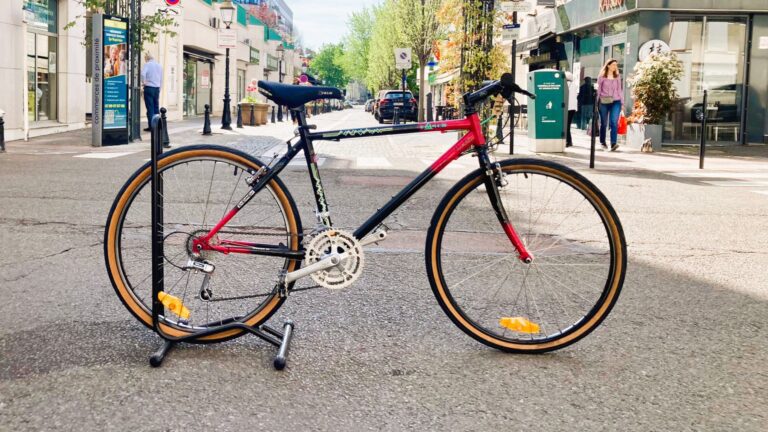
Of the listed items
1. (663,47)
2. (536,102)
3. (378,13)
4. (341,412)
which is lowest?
(341,412)

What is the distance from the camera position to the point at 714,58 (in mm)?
22219

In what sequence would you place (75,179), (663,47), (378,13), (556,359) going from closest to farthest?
(556,359)
(75,179)
(663,47)
(378,13)

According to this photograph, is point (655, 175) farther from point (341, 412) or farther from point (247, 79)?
point (247, 79)

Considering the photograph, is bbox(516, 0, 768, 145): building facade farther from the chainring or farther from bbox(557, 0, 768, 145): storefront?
the chainring

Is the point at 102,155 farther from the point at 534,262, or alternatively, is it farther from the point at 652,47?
the point at 652,47

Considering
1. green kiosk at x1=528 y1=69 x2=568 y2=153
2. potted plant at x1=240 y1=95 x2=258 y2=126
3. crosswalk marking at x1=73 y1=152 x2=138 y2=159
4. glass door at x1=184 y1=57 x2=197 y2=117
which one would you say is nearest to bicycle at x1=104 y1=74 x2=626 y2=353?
crosswalk marking at x1=73 y1=152 x2=138 y2=159

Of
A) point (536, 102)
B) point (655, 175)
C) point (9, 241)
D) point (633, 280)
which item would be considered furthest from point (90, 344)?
point (536, 102)

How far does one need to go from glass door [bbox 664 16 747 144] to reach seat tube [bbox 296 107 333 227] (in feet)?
65.6

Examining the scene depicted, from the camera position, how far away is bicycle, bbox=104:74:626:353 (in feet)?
11.5

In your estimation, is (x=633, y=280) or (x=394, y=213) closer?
(x=394, y=213)

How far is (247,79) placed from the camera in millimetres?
67938

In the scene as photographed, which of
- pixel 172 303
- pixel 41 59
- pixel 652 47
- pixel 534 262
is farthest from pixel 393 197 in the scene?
pixel 652 47

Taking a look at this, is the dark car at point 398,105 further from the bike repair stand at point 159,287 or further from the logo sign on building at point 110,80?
the bike repair stand at point 159,287

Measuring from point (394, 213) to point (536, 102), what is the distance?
13891 millimetres
